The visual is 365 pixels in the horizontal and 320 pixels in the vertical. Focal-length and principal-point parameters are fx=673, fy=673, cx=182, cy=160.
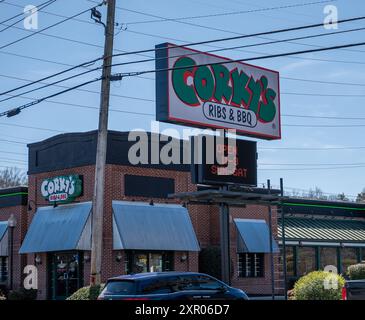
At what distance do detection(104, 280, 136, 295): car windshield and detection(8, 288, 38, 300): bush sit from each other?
1679 centimetres

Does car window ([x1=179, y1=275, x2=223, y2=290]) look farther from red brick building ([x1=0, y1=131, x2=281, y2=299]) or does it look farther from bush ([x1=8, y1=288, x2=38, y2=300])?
bush ([x1=8, y1=288, x2=38, y2=300])

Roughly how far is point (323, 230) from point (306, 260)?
248cm

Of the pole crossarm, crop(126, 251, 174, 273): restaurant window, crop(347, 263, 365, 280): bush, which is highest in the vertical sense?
the pole crossarm

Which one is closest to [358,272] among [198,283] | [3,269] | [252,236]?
[252,236]

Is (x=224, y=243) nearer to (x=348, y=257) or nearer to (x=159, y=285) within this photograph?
(x=159, y=285)

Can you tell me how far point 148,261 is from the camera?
3241 cm

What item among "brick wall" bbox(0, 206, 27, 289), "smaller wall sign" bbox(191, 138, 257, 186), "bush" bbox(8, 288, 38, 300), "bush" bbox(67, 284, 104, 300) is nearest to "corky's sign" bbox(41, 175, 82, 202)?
"brick wall" bbox(0, 206, 27, 289)

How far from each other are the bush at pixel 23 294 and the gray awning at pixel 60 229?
204 cm

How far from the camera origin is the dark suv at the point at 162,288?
1644 cm

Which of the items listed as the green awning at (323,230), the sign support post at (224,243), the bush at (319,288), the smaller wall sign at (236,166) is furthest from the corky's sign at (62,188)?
the green awning at (323,230)

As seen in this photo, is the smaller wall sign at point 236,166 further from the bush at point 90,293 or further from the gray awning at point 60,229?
the gray awning at point 60,229

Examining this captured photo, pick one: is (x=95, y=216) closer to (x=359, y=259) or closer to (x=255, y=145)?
(x=255, y=145)

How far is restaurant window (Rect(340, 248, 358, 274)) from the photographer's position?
45438 mm
